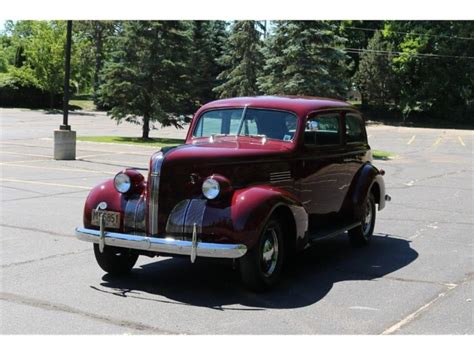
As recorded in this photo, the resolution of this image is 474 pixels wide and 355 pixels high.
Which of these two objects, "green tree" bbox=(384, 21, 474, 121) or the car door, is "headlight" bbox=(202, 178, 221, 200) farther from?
"green tree" bbox=(384, 21, 474, 121)

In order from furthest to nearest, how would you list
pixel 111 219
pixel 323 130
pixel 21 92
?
pixel 21 92 → pixel 323 130 → pixel 111 219

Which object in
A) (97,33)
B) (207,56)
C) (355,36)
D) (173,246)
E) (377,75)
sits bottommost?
(173,246)

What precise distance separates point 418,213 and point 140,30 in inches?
785

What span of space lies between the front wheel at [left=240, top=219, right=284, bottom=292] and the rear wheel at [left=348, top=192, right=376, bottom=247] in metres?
2.24

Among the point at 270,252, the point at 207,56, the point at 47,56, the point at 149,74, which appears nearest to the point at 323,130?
the point at 270,252

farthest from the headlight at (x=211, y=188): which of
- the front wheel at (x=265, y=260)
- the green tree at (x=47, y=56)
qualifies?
the green tree at (x=47, y=56)

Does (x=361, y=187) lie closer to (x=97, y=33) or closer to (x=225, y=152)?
(x=225, y=152)

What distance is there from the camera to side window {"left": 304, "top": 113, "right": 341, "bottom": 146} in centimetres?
705

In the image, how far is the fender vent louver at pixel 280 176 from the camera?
6.37 meters

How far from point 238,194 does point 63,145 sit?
44.8ft

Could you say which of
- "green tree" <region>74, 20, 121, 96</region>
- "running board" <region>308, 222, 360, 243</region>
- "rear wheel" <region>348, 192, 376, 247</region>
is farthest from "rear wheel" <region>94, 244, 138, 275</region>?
"green tree" <region>74, 20, 121, 96</region>

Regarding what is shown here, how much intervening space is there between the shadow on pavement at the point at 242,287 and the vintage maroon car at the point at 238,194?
237 millimetres

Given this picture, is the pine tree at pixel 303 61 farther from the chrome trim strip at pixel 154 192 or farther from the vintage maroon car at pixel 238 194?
the chrome trim strip at pixel 154 192

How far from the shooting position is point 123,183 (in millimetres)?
6195
